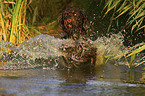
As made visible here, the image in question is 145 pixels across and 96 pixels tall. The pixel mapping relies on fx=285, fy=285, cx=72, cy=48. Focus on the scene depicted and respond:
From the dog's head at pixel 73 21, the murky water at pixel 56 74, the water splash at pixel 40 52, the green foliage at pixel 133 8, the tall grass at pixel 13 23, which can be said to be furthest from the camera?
the tall grass at pixel 13 23

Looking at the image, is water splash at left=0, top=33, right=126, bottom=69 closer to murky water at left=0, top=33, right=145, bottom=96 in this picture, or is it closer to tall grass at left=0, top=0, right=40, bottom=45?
murky water at left=0, top=33, right=145, bottom=96

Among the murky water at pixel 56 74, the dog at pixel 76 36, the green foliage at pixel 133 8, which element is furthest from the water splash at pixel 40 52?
the green foliage at pixel 133 8

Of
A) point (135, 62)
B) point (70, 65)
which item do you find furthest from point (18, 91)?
point (135, 62)

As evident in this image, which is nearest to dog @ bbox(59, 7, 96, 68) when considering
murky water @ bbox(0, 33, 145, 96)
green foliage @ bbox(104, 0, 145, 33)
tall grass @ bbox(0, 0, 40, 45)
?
murky water @ bbox(0, 33, 145, 96)

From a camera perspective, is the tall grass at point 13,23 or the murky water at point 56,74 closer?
the murky water at point 56,74

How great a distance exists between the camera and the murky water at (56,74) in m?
3.16

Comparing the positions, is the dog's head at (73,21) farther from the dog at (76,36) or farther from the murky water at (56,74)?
the murky water at (56,74)

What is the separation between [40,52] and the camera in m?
5.81

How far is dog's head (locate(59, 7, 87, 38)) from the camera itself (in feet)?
15.2

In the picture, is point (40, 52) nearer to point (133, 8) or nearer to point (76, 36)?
point (76, 36)

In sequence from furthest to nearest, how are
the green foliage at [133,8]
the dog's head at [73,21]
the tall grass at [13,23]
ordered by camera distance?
the tall grass at [13,23] → the green foliage at [133,8] → the dog's head at [73,21]

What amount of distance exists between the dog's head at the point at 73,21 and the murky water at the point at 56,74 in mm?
181

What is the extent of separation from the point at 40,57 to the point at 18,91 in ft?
8.50

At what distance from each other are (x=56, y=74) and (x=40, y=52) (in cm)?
156
